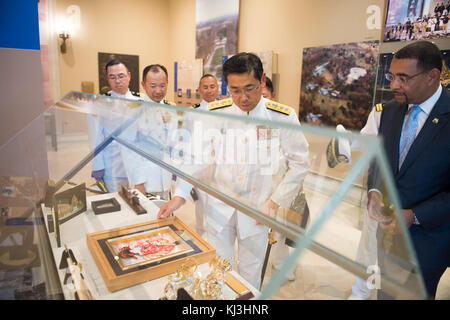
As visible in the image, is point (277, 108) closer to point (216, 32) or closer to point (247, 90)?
point (247, 90)

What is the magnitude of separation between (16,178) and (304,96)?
15.4ft

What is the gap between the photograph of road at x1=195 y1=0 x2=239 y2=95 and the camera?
719cm

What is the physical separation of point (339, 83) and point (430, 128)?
11.7 feet

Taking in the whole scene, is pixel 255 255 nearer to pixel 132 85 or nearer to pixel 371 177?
pixel 371 177

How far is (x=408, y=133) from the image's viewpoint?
173 centimetres

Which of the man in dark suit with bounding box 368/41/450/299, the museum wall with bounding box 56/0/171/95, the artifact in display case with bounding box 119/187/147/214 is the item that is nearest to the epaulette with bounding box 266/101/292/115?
the man in dark suit with bounding box 368/41/450/299

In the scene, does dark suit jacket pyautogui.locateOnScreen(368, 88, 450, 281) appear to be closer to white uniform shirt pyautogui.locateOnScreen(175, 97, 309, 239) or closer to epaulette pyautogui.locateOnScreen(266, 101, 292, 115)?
epaulette pyautogui.locateOnScreen(266, 101, 292, 115)

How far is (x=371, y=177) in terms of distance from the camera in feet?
2.12

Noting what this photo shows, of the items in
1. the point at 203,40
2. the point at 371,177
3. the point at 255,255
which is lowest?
the point at 255,255

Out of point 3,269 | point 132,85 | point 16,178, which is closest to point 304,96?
point 16,178

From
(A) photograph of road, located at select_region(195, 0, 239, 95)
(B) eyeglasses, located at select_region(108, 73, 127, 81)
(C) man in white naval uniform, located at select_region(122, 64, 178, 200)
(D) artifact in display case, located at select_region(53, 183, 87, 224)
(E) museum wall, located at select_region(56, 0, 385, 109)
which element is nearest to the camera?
(C) man in white naval uniform, located at select_region(122, 64, 178, 200)

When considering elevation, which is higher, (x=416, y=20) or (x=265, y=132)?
(x=416, y=20)

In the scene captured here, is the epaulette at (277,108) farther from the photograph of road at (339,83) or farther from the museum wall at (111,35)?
the museum wall at (111,35)

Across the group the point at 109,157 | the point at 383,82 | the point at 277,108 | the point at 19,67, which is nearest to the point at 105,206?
the point at 109,157
